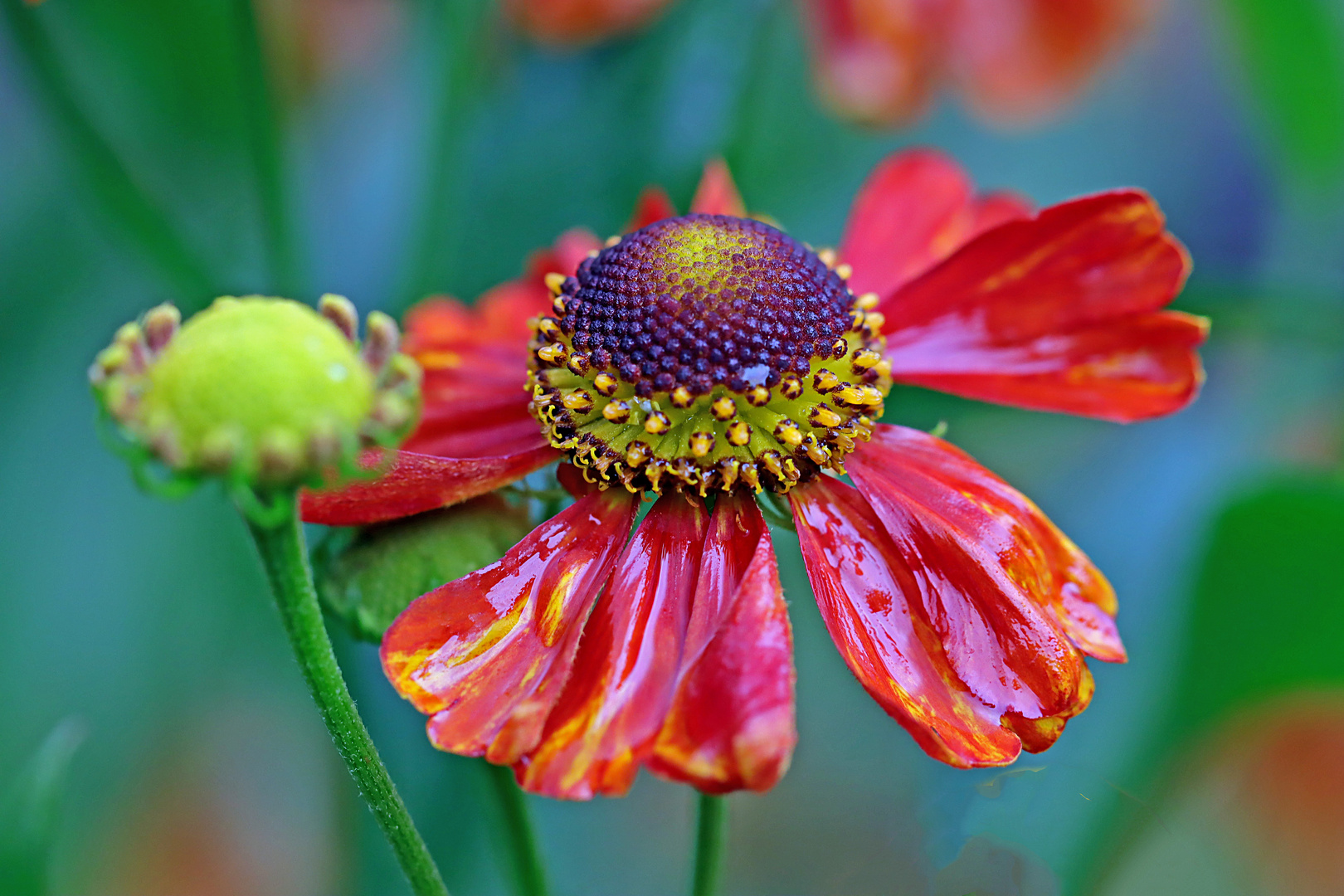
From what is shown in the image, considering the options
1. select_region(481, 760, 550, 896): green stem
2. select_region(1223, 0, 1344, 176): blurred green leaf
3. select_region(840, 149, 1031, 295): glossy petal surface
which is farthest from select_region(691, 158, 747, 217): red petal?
select_region(1223, 0, 1344, 176): blurred green leaf

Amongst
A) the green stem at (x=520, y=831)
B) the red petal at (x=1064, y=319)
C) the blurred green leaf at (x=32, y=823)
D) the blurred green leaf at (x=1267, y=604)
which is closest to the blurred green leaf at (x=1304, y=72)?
the blurred green leaf at (x=1267, y=604)

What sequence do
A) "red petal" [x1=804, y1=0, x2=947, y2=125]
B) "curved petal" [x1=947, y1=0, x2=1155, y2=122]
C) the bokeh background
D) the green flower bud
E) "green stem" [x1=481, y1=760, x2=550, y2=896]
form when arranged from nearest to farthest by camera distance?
the green flower bud < "green stem" [x1=481, y1=760, x2=550, y2=896] < the bokeh background < "red petal" [x1=804, y1=0, x2=947, y2=125] < "curved petal" [x1=947, y1=0, x2=1155, y2=122]

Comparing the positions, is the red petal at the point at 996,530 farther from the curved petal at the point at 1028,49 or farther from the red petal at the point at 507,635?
the curved petal at the point at 1028,49

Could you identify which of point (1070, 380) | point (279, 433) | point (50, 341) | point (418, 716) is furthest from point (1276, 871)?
point (50, 341)

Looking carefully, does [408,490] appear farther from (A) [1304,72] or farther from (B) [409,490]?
(A) [1304,72]

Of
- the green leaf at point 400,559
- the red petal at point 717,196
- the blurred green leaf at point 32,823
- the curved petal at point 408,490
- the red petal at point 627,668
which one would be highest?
the red petal at point 717,196

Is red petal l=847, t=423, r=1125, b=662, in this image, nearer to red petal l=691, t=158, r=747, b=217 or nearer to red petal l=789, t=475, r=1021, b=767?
red petal l=789, t=475, r=1021, b=767

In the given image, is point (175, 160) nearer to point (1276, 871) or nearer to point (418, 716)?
point (418, 716)
